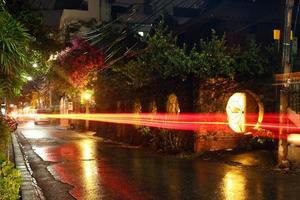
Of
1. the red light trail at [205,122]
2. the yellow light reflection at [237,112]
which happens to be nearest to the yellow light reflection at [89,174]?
the red light trail at [205,122]

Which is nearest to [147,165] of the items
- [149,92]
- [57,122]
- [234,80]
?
[234,80]

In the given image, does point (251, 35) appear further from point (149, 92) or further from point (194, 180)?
point (194, 180)

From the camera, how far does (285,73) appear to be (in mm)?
13836

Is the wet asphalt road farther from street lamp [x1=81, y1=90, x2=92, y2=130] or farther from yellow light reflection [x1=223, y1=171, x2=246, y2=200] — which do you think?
street lamp [x1=81, y1=90, x2=92, y2=130]

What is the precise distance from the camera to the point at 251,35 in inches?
1139

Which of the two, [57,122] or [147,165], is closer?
[147,165]

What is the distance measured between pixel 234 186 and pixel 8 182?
5483 mm

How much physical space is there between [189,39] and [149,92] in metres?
9.55

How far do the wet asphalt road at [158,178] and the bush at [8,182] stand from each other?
2.32 metres

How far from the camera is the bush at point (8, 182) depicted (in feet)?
25.9

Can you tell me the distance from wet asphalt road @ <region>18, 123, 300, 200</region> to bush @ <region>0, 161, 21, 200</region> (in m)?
→ 2.32

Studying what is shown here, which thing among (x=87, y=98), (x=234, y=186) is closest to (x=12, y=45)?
(x=234, y=186)

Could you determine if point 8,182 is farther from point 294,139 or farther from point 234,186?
point 294,139

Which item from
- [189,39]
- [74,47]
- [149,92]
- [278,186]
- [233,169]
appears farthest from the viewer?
[74,47]
